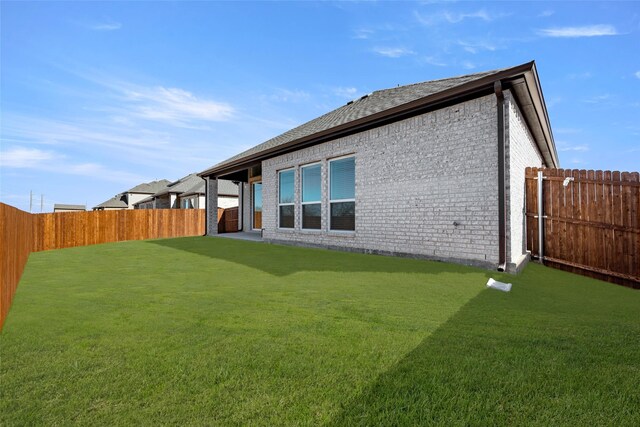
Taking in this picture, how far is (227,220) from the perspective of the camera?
20.0 meters

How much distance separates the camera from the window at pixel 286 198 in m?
11.7

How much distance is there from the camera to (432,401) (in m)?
1.85

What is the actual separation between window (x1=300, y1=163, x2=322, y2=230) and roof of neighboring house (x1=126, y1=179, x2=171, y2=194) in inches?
1463

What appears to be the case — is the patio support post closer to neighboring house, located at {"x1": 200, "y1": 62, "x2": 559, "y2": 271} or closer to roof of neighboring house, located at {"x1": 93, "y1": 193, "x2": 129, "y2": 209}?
neighboring house, located at {"x1": 200, "y1": 62, "x2": 559, "y2": 271}

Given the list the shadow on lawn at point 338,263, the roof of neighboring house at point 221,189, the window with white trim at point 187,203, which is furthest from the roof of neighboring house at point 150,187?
the shadow on lawn at point 338,263

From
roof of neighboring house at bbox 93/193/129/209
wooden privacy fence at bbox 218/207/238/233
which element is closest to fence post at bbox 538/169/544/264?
wooden privacy fence at bbox 218/207/238/233

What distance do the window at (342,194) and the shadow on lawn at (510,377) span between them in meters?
6.05

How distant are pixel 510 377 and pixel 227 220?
19.3 meters

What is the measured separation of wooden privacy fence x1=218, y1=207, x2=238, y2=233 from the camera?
1962cm

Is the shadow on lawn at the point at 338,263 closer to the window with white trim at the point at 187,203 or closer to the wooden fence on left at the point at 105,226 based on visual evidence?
the wooden fence on left at the point at 105,226

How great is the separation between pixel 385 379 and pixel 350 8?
9492 millimetres

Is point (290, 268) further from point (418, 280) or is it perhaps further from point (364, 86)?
point (364, 86)

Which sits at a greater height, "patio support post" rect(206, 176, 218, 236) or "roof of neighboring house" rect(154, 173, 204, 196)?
"roof of neighboring house" rect(154, 173, 204, 196)

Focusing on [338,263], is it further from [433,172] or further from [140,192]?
[140,192]
